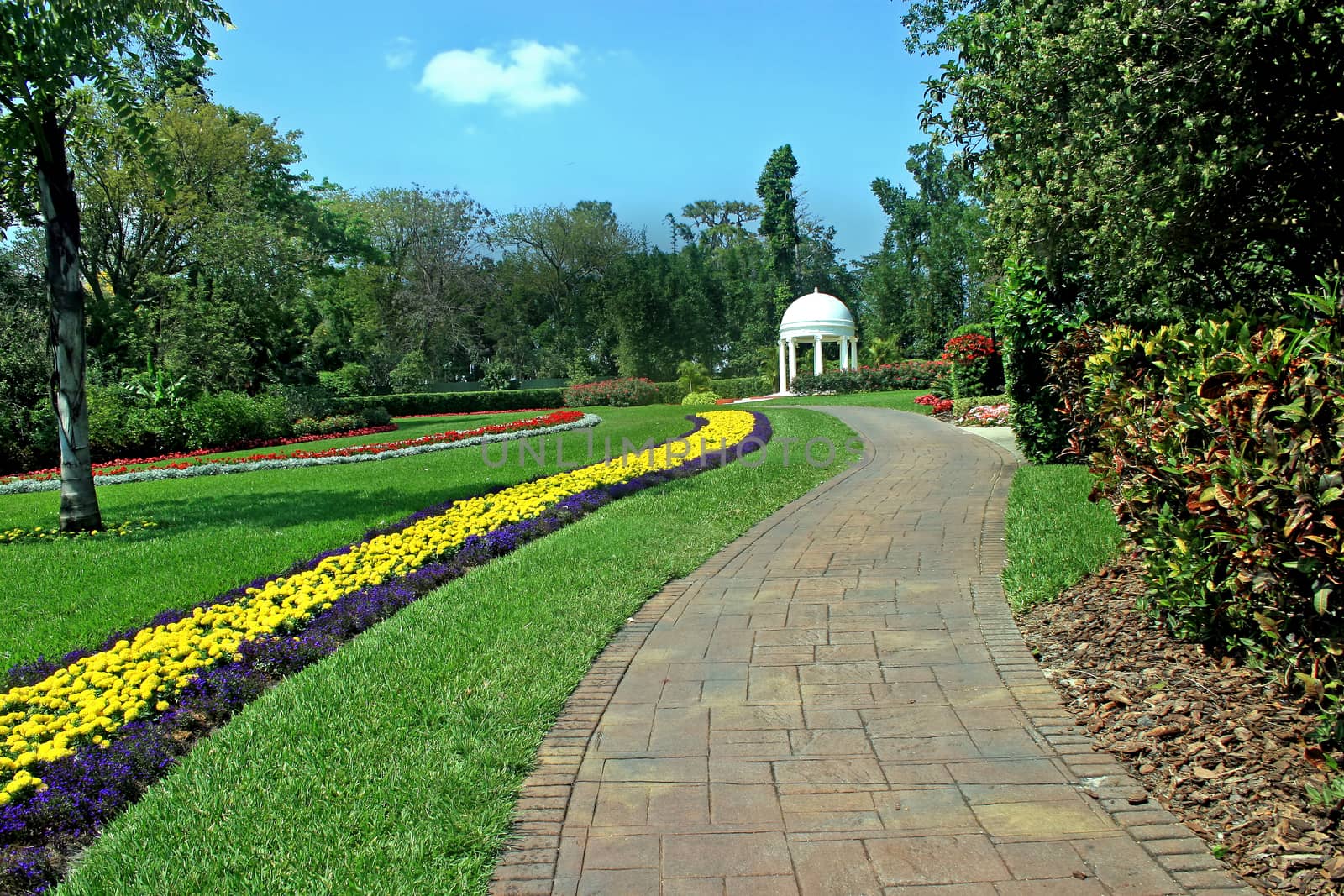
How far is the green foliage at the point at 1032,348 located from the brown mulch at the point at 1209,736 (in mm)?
5820

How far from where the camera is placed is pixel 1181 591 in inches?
152

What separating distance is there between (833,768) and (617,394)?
29.7 m

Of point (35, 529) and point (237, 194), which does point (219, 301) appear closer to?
point (237, 194)

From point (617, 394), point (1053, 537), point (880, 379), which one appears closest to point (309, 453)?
point (1053, 537)

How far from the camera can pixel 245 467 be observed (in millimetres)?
13984

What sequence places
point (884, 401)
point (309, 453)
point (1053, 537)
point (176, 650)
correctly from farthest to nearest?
point (884, 401)
point (309, 453)
point (1053, 537)
point (176, 650)

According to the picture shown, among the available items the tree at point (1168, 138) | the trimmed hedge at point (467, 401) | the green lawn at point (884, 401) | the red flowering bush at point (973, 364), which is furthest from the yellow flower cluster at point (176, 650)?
the trimmed hedge at point (467, 401)

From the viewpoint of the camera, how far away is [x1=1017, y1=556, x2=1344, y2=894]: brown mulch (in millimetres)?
2553

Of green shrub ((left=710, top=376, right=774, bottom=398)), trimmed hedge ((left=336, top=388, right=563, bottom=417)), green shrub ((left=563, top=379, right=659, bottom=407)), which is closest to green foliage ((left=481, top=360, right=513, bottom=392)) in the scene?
trimmed hedge ((left=336, top=388, right=563, bottom=417))

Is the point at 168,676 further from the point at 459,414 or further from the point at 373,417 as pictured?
the point at 459,414

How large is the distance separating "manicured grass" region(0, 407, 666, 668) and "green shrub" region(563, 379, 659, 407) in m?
18.5

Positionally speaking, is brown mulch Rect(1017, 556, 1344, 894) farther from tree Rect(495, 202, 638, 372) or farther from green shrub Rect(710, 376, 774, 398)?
tree Rect(495, 202, 638, 372)

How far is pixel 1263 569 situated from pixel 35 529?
9935 millimetres

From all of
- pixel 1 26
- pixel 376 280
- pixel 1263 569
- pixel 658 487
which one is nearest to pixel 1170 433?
pixel 1263 569
